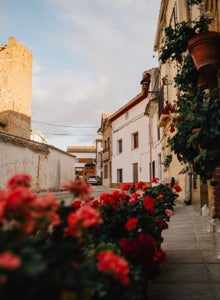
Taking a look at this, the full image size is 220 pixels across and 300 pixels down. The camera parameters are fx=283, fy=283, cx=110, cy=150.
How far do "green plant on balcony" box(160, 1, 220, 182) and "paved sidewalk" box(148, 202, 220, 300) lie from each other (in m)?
0.83

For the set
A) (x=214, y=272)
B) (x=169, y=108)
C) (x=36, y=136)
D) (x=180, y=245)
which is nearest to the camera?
(x=214, y=272)

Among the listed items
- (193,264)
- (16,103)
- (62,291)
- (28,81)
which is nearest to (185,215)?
(193,264)

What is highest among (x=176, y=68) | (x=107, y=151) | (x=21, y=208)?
(x=176, y=68)

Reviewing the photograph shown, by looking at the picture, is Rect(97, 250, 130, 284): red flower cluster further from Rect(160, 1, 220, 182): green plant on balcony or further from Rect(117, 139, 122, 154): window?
Rect(117, 139, 122, 154): window

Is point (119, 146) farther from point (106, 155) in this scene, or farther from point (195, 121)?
point (195, 121)

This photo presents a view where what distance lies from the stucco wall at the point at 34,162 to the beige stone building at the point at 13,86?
3.75 metres

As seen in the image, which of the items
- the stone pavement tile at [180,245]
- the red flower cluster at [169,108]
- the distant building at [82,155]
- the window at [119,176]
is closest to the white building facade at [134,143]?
the window at [119,176]

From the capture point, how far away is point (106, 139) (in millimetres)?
26281

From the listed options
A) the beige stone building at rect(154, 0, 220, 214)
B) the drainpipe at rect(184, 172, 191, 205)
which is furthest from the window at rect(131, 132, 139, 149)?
the drainpipe at rect(184, 172, 191, 205)

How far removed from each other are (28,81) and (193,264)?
2243cm

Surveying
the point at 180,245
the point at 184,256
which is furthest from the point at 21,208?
the point at 180,245

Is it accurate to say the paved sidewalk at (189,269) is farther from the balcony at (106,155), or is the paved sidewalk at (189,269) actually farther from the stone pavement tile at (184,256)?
the balcony at (106,155)

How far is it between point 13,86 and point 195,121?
67.2ft

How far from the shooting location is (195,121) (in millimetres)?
2750
